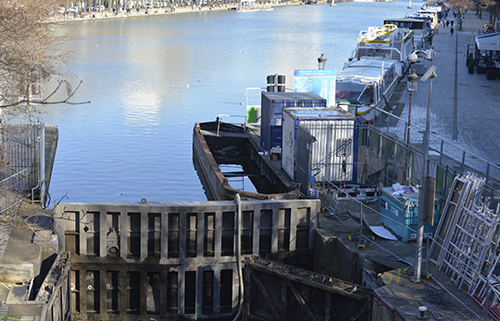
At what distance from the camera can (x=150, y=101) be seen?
164ft

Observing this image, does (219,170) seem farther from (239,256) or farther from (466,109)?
(466,109)

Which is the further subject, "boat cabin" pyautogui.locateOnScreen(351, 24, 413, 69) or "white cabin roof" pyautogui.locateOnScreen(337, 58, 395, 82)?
"boat cabin" pyautogui.locateOnScreen(351, 24, 413, 69)

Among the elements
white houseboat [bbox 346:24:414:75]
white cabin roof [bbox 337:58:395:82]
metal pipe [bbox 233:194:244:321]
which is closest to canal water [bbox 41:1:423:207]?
metal pipe [bbox 233:194:244:321]

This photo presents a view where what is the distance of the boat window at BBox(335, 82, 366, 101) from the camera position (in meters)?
36.0

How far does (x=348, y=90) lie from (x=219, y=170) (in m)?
13.9

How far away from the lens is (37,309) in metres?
13.7

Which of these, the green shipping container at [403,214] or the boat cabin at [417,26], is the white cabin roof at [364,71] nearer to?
the green shipping container at [403,214]

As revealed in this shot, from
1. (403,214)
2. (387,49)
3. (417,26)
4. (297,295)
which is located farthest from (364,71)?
(417,26)

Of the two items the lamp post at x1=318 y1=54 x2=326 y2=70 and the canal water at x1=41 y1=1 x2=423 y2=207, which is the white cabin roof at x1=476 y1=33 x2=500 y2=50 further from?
the lamp post at x1=318 y1=54 x2=326 y2=70

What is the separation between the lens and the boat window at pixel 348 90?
3595 cm

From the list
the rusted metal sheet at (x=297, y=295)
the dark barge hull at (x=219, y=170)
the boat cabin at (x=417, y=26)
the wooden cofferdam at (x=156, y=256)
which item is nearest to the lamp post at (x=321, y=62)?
the dark barge hull at (x=219, y=170)

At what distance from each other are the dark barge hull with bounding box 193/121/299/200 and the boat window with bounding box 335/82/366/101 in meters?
6.96

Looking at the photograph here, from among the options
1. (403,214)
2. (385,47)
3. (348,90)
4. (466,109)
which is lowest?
(403,214)

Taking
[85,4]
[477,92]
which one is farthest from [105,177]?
[85,4]
